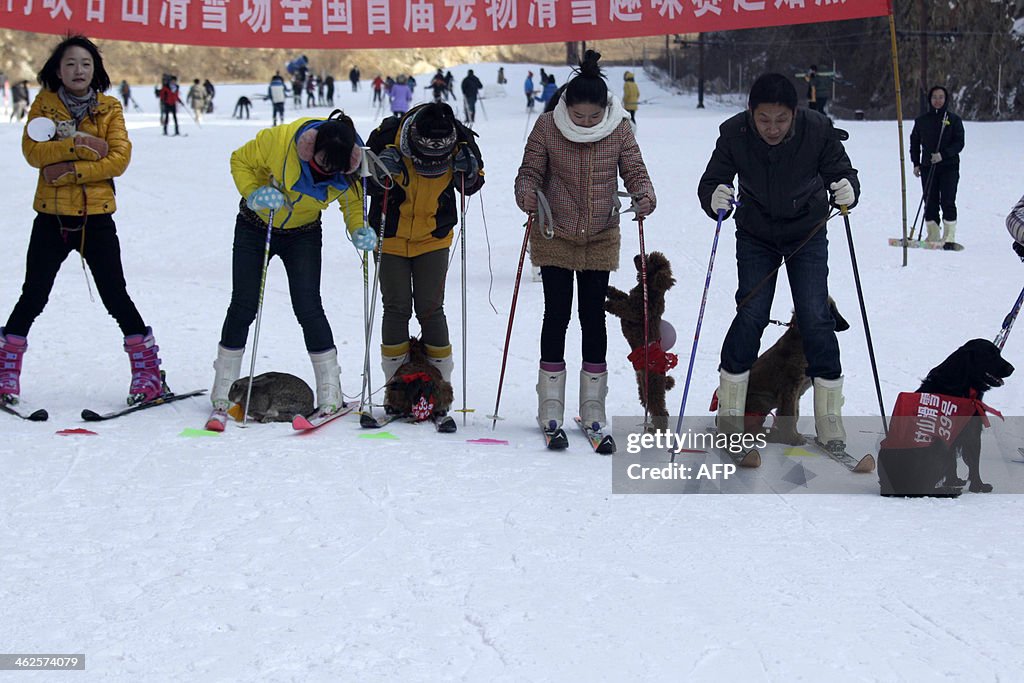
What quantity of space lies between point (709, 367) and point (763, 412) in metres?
2.27

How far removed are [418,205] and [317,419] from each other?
4.03ft

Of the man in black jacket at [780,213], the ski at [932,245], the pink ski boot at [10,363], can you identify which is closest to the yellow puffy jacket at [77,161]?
the pink ski boot at [10,363]

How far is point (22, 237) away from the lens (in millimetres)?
12695

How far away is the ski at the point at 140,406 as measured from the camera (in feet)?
18.8

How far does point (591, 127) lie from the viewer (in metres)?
5.39

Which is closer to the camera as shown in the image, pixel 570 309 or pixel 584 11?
pixel 570 309

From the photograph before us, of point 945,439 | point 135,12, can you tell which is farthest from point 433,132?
point 945,439

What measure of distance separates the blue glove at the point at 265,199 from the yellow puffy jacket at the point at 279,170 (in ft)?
0.26

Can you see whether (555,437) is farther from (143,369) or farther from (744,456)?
(143,369)

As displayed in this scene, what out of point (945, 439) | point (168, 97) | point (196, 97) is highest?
point (196, 97)

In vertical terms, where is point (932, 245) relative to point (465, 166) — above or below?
below

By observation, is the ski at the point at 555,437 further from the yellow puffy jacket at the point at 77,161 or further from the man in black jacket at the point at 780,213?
the yellow puffy jacket at the point at 77,161

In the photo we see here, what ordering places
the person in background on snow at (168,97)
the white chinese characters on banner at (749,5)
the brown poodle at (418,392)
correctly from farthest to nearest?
the person in background on snow at (168,97) → the white chinese characters on banner at (749,5) → the brown poodle at (418,392)

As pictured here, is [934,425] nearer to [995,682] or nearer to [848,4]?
[995,682]
